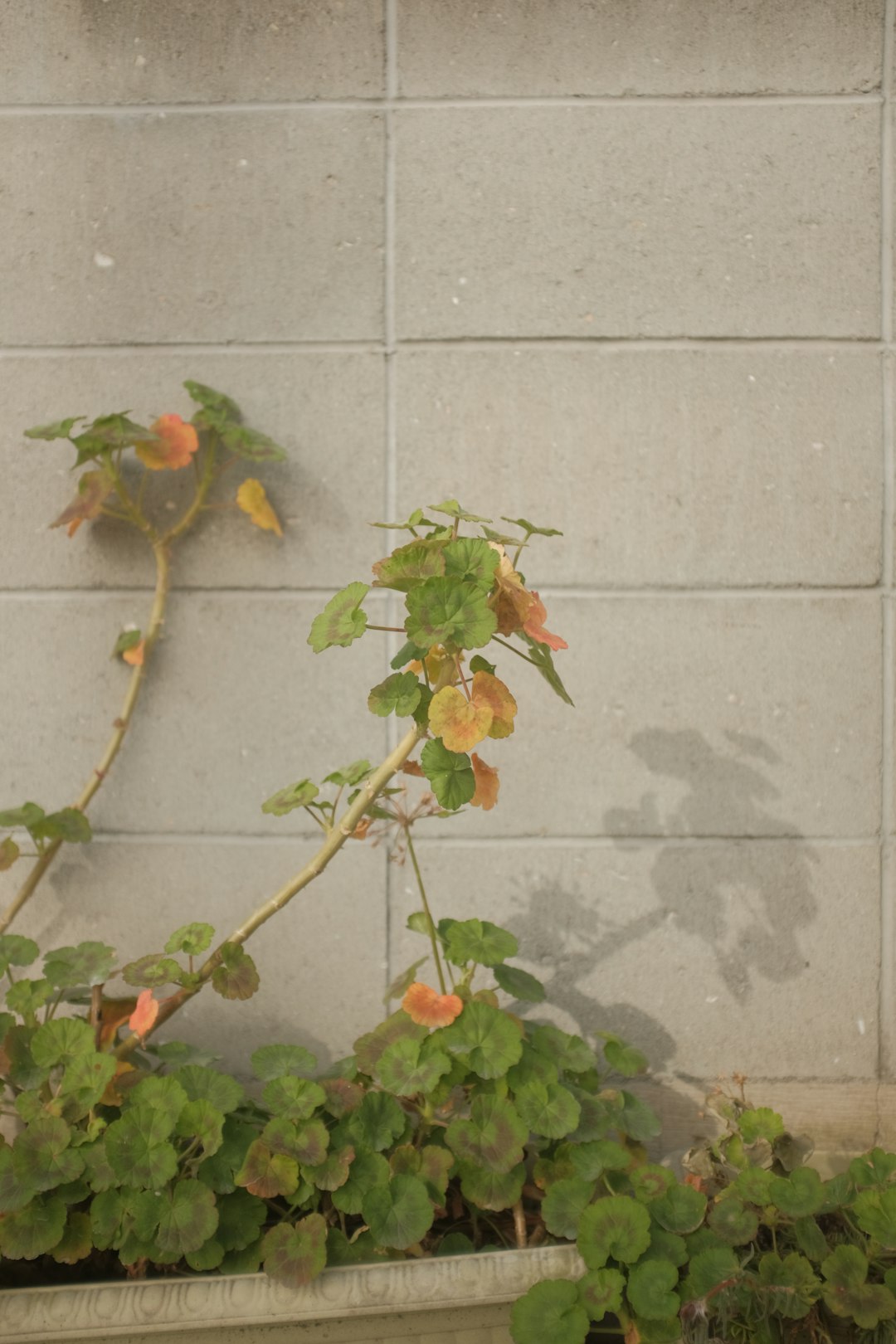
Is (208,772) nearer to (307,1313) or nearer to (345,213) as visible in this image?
(307,1313)

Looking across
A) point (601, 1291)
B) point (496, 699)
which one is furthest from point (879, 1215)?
point (496, 699)

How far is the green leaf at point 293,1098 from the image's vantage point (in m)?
1.34

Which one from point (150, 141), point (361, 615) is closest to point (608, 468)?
point (361, 615)

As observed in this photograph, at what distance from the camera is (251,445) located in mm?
1662

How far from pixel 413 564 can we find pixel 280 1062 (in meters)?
0.70

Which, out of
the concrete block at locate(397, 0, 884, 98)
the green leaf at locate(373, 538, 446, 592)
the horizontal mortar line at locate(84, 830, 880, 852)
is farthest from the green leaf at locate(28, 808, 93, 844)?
the concrete block at locate(397, 0, 884, 98)

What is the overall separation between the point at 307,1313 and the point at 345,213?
1.58m

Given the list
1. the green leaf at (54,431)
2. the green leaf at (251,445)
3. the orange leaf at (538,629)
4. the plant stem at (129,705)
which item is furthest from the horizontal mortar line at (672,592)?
the orange leaf at (538,629)

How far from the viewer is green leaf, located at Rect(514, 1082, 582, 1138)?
1.35m

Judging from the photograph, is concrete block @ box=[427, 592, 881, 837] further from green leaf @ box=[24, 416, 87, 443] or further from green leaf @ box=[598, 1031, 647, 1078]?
green leaf @ box=[24, 416, 87, 443]

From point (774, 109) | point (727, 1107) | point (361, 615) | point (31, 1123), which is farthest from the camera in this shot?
point (774, 109)

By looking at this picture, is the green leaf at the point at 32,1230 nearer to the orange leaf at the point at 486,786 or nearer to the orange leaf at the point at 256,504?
the orange leaf at the point at 486,786

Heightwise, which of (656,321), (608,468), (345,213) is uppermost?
(345,213)

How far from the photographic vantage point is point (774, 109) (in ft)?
5.69
